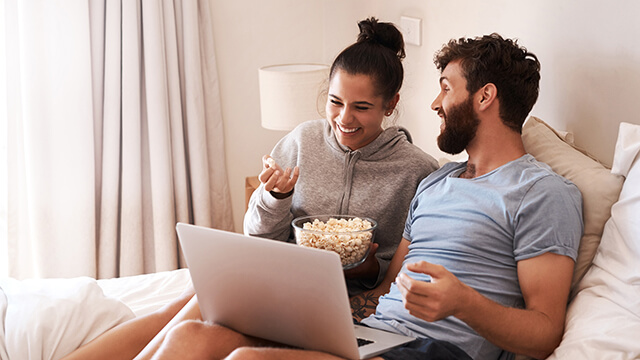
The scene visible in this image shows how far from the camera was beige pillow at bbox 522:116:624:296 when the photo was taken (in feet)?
4.35

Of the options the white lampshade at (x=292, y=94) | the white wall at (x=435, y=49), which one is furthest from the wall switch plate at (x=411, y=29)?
the white lampshade at (x=292, y=94)

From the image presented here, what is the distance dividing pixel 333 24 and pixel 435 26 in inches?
36.8

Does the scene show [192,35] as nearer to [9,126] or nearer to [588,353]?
[9,126]

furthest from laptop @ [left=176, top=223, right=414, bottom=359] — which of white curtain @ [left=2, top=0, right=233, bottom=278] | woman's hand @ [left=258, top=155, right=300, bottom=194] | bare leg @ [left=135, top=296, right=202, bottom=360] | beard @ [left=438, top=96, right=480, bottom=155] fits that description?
white curtain @ [left=2, top=0, right=233, bottom=278]

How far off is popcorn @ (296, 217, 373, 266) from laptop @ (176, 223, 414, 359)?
189mm

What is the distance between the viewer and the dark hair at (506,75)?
4.83ft

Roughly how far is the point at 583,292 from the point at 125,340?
3.28ft

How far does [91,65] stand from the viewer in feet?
8.65

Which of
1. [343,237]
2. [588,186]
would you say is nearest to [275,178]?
[343,237]

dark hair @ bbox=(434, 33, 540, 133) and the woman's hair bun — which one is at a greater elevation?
the woman's hair bun

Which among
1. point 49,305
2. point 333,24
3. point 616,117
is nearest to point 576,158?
point 616,117

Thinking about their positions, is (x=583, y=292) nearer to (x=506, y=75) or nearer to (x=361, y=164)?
(x=506, y=75)

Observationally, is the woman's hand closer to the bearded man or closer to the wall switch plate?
the bearded man

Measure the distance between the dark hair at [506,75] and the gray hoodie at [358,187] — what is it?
12.2 inches
